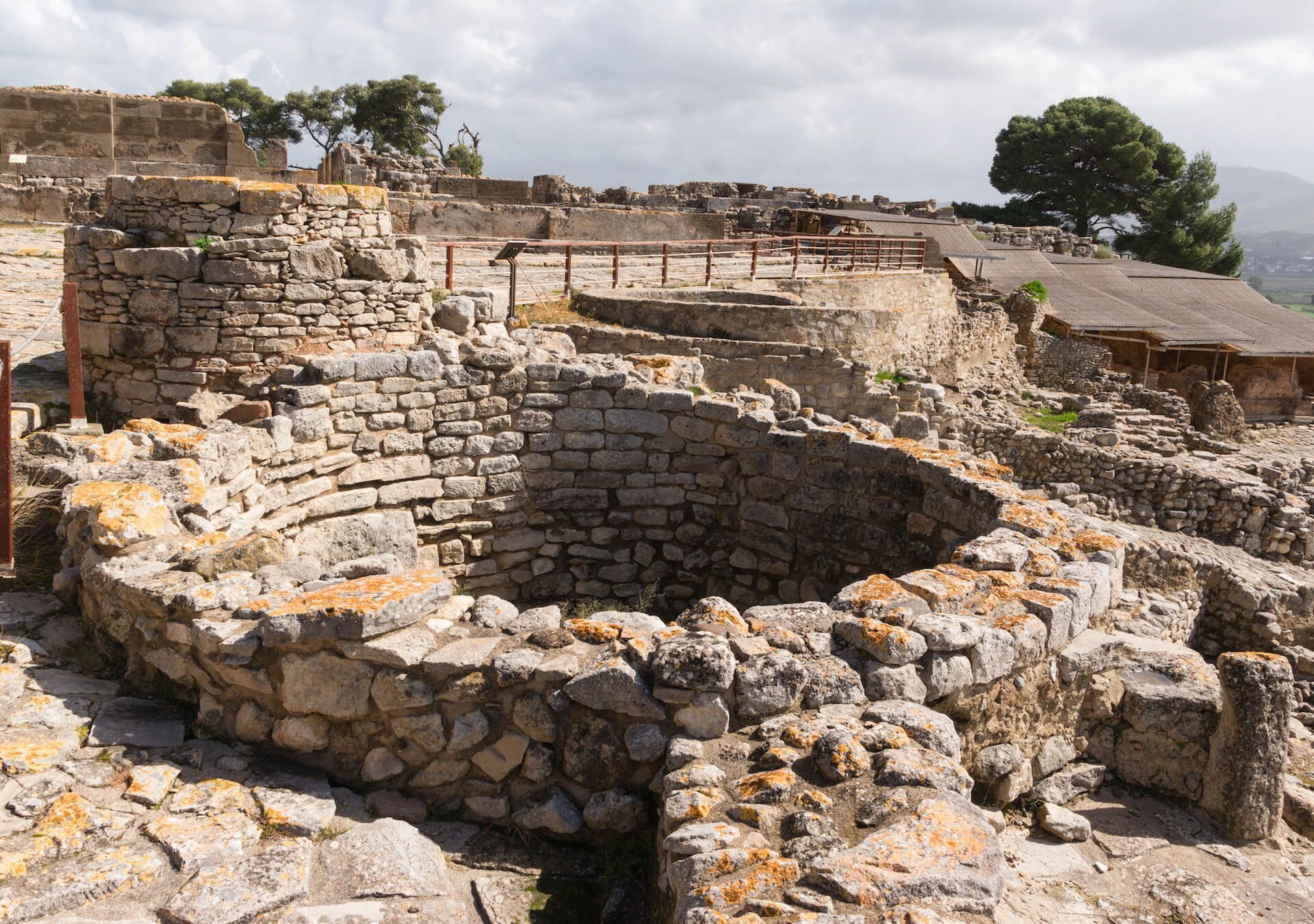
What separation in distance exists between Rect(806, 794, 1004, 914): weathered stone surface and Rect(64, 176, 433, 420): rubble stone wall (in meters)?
5.75

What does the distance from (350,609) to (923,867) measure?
7.53ft

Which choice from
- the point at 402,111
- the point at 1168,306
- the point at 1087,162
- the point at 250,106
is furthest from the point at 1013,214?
the point at 250,106

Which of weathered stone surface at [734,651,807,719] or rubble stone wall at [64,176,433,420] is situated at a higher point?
rubble stone wall at [64,176,433,420]

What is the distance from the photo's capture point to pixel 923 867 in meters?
2.88

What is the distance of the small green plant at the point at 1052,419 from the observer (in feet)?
53.8

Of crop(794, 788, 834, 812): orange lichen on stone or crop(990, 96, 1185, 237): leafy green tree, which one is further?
crop(990, 96, 1185, 237): leafy green tree

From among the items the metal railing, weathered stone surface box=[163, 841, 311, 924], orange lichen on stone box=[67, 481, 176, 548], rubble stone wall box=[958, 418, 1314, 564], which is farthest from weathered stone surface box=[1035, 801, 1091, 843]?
rubble stone wall box=[958, 418, 1314, 564]

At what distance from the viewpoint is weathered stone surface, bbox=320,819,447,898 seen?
324 centimetres

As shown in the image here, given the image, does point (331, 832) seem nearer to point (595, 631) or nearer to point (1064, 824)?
point (595, 631)

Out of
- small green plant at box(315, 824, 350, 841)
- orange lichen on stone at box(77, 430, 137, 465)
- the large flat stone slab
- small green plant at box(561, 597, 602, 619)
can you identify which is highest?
orange lichen on stone at box(77, 430, 137, 465)

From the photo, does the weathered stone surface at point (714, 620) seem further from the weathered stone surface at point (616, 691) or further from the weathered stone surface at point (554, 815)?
the weathered stone surface at point (554, 815)

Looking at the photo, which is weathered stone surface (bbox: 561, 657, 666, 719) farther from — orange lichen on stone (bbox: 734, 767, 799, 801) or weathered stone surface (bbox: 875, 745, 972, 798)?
weathered stone surface (bbox: 875, 745, 972, 798)

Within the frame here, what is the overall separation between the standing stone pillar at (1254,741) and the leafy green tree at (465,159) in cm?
3965

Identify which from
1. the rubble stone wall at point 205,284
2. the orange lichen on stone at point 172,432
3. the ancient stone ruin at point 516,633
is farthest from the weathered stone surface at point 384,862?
the rubble stone wall at point 205,284
